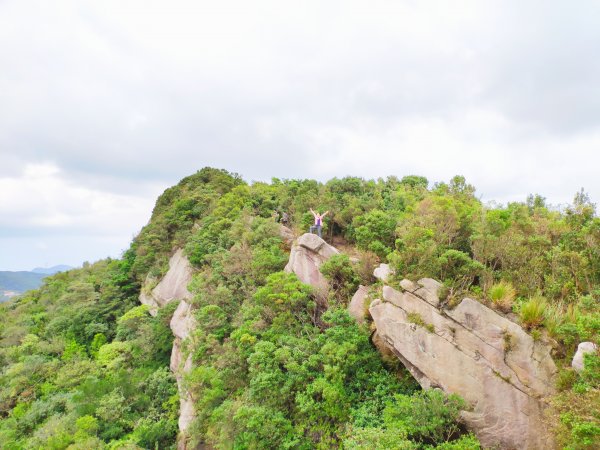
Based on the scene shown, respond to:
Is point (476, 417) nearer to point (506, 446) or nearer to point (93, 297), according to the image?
point (506, 446)

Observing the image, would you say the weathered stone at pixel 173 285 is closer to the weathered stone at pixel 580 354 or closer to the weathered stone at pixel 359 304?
the weathered stone at pixel 359 304

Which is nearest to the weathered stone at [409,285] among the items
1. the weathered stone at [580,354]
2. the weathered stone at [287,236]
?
the weathered stone at [580,354]

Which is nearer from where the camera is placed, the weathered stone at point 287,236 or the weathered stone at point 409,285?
the weathered stone at point 409,285

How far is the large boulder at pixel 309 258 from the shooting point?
15.9m

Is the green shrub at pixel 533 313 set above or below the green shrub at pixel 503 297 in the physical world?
below

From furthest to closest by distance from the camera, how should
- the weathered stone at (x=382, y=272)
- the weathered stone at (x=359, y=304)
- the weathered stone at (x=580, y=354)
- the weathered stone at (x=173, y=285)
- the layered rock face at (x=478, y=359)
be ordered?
the weathered stone at (x=173, y=285) < the weathered stone at (x=359, y=304) < the weathered stone at (x=382, y=272) < the layered rock face at (x=478, y=359) < the weathered stone at (x=580, y=354)

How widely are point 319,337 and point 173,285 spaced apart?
18.5 meters

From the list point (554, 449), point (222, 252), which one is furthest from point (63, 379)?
point (554, 449)

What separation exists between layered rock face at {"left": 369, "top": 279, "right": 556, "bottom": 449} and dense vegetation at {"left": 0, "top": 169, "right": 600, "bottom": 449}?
0.49 m

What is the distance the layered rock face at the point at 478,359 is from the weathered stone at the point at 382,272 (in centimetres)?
123

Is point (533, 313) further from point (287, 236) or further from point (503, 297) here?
point (287, 236)

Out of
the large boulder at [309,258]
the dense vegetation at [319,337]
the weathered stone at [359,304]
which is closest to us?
the dense vegetation at [319,337]

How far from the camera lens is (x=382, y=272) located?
12.8 m

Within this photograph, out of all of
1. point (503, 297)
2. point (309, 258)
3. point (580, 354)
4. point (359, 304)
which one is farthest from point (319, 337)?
point (580, 354)
